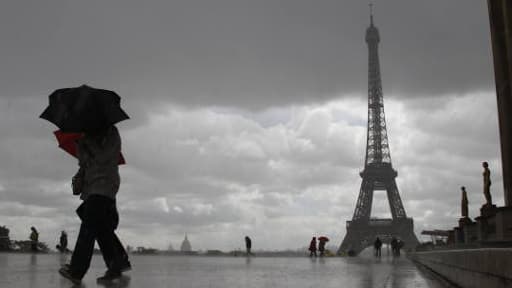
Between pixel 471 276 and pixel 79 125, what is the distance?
4389mm

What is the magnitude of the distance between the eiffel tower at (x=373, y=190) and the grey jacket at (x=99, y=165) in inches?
3035

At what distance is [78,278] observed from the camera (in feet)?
22.9

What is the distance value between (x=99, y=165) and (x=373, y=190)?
86.6m

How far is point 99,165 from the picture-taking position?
278 inches

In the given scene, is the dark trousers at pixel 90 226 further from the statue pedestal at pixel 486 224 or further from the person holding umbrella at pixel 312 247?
the person holding umbrella at pixel 312 247

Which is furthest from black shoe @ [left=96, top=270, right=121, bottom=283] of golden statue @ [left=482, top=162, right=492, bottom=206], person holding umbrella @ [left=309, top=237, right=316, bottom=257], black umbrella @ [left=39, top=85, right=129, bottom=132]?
person holding umbrella @ [left=309, top=237, right=316, bottom=257]

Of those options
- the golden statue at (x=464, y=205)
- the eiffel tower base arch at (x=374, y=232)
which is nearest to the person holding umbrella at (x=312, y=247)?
the golden statue at (x=464, y=205)

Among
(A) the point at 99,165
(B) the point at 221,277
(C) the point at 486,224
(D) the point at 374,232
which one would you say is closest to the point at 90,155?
(A) the point at 99,165

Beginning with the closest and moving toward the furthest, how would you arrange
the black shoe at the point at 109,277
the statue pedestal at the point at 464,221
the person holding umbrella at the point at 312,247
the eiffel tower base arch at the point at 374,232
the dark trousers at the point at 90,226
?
the dark trousers at the point at 90,226, the black shoe at the point at 109,277, the statue pedestal at the point at 464,221, the person holding umbrella at the point at 312,247, the eiffel tower base arch at the point at 374,232

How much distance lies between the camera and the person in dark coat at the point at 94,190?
6980mm

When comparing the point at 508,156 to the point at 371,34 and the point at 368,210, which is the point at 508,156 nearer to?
the point at 368,210

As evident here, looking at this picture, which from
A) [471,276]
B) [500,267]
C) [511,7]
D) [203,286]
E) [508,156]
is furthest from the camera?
[508,156]

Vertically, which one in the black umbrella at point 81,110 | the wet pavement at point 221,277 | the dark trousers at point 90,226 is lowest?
the wet pavement at point 221,277

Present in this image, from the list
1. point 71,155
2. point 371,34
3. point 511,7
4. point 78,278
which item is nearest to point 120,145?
point 71,155
